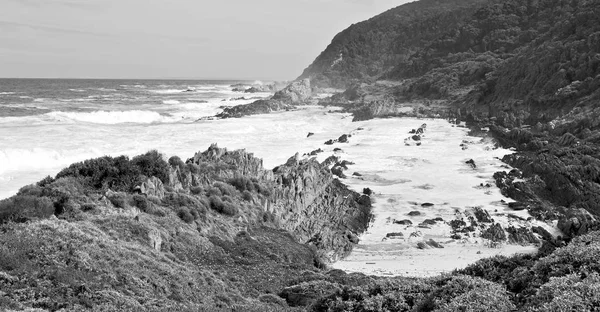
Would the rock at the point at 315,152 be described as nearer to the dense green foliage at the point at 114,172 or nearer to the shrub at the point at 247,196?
the shrub at the point at 247,196

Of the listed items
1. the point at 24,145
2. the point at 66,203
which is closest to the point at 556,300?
the point at 66,203

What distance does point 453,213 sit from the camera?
100.0 ft

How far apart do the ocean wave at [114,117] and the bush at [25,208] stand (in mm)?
54617

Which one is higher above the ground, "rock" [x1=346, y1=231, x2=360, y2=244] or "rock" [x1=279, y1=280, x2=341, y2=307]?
"rock" [x1=279, y1=280, x2=341, y2=307]

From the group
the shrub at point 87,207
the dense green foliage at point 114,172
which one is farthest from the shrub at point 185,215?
the shrub at point 87,207

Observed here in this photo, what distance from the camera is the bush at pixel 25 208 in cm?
1337

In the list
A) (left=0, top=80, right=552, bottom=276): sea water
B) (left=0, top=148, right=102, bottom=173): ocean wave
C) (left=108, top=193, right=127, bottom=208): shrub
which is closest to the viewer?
(left=108, top=193, right=127, bottom=208): shrub

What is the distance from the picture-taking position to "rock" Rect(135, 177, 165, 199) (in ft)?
57.3

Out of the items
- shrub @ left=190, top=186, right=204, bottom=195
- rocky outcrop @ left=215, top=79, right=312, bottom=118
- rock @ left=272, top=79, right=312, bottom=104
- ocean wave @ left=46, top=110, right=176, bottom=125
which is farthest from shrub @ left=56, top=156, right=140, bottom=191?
rock @ left=272, top=79, right=312, bottom=104

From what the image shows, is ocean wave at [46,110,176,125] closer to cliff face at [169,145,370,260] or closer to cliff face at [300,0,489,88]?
cliff face at [169,145,370,260]

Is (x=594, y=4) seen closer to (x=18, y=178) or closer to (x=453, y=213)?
(x=453, y=213)

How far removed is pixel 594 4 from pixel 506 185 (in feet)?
224

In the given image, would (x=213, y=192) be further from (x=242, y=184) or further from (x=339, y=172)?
(x=339, y=172)

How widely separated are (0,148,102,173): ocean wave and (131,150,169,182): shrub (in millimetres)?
18939
